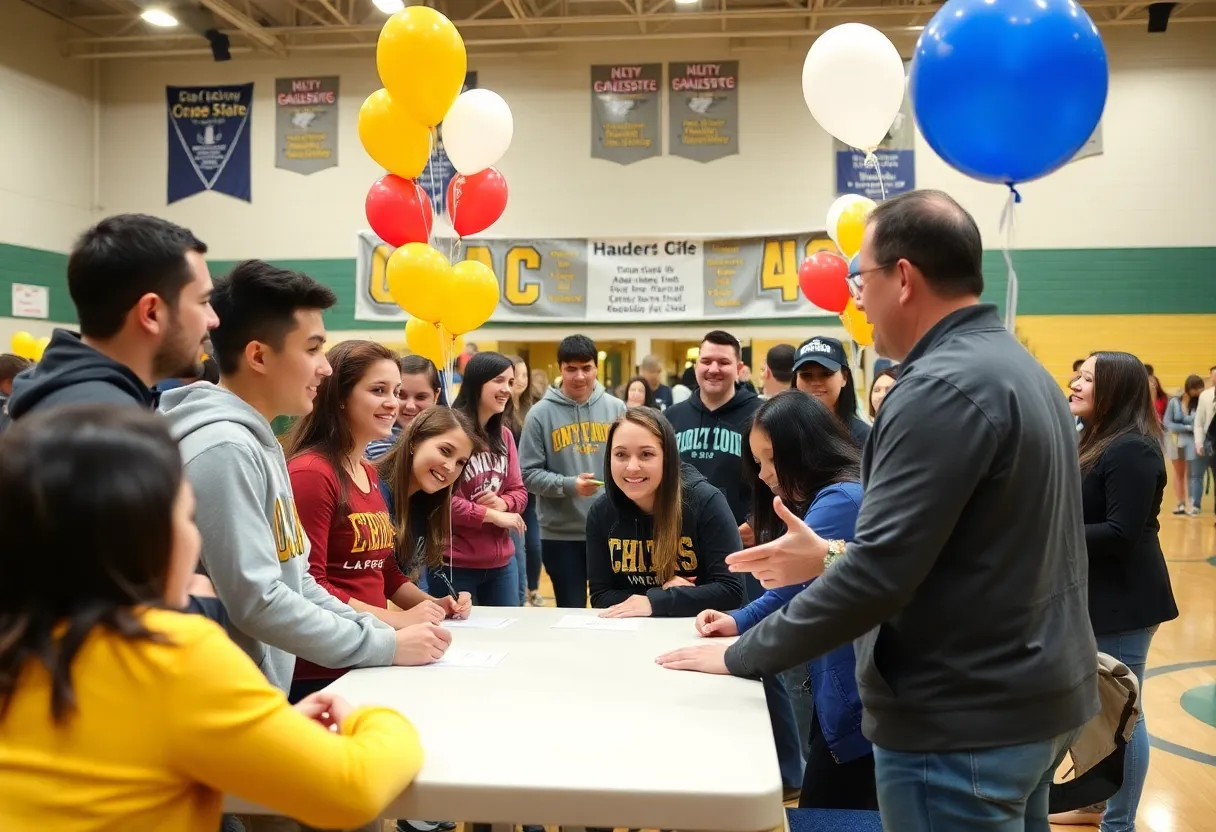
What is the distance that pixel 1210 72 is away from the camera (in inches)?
396

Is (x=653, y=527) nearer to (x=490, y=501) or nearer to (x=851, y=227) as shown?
(x=490, y=501)

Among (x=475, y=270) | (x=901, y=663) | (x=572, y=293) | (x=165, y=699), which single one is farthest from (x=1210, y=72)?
(x=165, y=699)

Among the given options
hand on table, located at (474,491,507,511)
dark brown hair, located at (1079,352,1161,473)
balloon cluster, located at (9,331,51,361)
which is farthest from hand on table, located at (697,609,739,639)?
balloon cluster, located at (9,331,51,361)

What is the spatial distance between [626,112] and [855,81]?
7.32 m

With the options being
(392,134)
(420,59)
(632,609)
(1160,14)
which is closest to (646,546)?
(632,609)

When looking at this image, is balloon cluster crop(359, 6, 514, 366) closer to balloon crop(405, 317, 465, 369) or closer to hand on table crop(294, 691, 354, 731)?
balloon crop(405, 317, 465, 369)

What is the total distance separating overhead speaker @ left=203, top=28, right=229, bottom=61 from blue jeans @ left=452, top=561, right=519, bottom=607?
31.7 ft

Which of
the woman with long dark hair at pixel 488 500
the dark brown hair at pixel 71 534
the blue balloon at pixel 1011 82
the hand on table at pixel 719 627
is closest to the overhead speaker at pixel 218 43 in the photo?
the woman with long dark hair at pixel 488 500

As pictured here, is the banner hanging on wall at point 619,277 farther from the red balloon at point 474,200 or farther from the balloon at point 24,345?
the red balloon at point 474,200

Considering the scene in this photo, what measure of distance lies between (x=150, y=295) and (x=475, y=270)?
2.60m

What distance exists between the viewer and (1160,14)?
9719 mm

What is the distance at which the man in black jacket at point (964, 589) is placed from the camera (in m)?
1.28

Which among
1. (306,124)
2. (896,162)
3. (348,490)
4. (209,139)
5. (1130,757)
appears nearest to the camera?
(348,490)

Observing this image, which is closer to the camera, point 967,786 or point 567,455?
point 967,786
